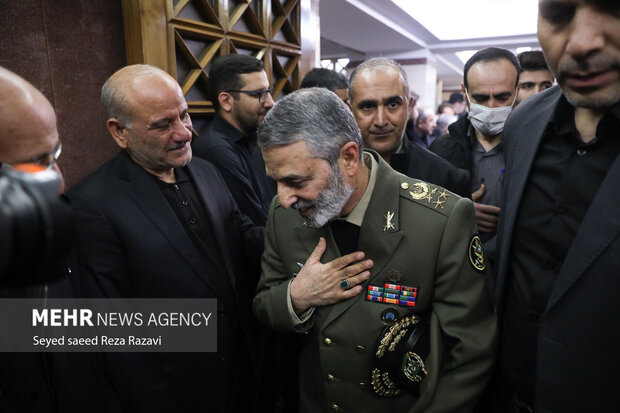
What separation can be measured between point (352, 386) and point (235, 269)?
32.9 inches

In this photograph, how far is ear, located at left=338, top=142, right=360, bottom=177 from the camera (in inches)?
54.4

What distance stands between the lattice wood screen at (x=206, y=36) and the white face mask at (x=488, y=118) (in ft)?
6.57

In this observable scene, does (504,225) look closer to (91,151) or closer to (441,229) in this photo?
(441,229)

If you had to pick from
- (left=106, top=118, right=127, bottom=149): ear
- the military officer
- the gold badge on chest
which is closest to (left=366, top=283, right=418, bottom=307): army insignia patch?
the military officer

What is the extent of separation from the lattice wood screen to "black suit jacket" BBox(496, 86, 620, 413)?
2.54 meters

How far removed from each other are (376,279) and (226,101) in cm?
190

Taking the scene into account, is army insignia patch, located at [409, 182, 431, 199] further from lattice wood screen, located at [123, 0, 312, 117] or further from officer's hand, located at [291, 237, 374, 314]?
lattice wood screen, located at [123, 0, 312, 117]

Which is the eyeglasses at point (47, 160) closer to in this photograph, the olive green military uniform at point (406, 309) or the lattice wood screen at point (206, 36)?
the olive green military uniform at point (406, 309)

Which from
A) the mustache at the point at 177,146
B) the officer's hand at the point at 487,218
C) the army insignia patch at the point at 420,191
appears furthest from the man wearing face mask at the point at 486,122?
the mustache at the point at 177,146

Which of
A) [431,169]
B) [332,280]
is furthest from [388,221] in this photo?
[431,169]

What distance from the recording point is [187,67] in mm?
3055

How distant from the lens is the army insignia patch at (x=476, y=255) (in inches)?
51.0

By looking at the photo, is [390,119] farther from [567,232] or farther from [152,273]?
[152,273]

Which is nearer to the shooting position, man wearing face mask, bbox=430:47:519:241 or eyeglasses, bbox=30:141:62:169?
eyeglasses, bbox=30:141:62:169
